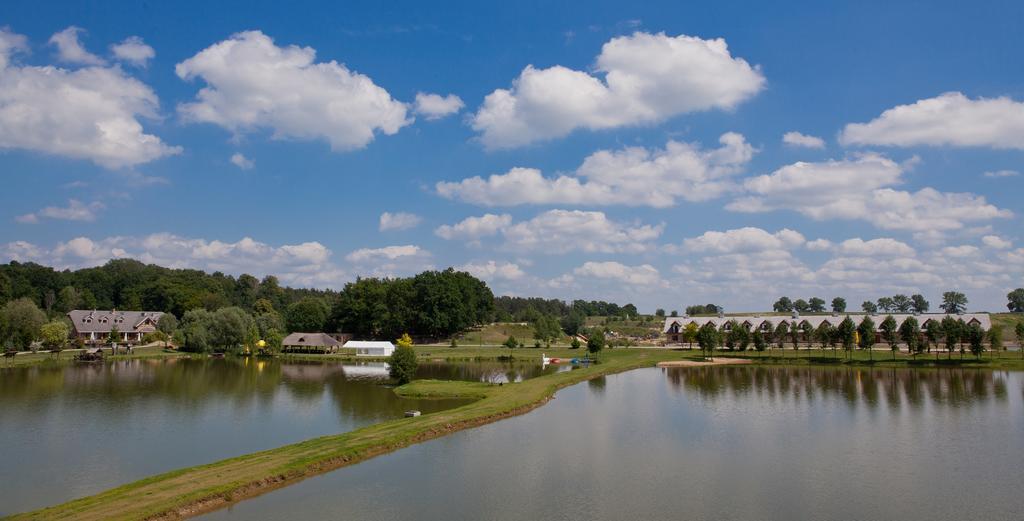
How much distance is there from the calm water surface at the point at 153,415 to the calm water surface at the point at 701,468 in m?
6.96

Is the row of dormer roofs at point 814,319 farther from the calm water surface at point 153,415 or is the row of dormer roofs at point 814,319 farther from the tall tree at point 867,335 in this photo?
the calm water surface at point 153,415

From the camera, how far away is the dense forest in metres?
90.4

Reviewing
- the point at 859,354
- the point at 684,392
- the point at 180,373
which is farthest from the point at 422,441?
the point at 859,354

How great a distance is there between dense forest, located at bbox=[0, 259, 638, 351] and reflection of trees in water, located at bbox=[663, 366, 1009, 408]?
4545cm

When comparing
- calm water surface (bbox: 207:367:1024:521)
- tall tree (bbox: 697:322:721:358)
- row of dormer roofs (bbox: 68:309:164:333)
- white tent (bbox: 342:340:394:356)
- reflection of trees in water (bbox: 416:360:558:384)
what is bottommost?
calm water surface (bbox: 207:367:1024:521)

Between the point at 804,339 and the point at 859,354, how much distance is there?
816 cm

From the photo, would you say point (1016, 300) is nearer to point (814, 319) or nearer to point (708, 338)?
point (814, 319)

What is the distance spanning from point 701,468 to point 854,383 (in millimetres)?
38086

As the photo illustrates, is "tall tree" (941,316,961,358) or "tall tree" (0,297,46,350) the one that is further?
"tall tree" (0,297,46,350)

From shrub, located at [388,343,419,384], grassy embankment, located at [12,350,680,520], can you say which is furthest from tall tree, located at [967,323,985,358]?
shrub, located at [388,343,419,384]

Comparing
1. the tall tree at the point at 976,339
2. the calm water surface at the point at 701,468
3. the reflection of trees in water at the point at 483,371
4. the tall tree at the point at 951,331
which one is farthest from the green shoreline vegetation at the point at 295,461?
the tall tree at the point at 976,339

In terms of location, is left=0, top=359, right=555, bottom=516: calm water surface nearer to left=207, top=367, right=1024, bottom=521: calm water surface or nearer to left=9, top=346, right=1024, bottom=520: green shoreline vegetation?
left=9, top=346, right=1024, bottom=520: green shoreline vegetation

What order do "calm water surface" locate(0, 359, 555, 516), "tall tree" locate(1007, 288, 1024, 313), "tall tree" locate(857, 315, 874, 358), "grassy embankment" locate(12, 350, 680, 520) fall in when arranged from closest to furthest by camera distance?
"grassy embankment" locate(12, 350, 680, 520) → "calm water surface" locate(0, 359, 555, 516) → "tall tree" locate(857, 315, 874, 358) → "tall tree" locate(1007, 288, 1024, 313)

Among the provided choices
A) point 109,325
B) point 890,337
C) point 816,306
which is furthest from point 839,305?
point 109,325
